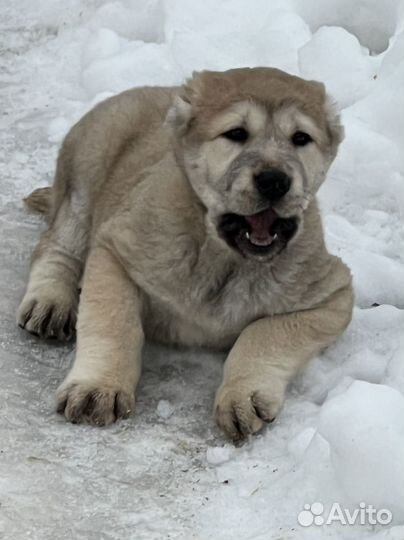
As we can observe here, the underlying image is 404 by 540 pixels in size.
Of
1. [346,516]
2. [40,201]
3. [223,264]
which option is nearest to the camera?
[346,516]

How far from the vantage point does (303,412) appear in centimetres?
441

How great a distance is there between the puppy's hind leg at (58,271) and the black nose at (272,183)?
3.95ft

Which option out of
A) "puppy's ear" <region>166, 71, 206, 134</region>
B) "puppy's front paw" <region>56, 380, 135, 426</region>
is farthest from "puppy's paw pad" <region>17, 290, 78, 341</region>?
"puppy's ear" <region>166, 71, 206, 134</region>

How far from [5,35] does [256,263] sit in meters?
4.64

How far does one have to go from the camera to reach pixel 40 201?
19.6 feet

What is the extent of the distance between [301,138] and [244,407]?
3.57 ft

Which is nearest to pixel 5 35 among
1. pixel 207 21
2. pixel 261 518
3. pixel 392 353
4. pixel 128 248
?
pixel 207 21

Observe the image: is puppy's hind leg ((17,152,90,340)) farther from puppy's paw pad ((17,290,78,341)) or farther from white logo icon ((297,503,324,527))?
white logo icon ((297,503,324,527))

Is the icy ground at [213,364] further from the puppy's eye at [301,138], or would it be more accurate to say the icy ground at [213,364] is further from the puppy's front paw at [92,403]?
the puppy's eye at [301,138]

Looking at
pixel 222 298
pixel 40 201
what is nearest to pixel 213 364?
pixel 222 298

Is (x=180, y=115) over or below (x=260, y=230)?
over

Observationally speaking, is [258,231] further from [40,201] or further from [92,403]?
[40,201]

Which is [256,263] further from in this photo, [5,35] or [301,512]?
[5,35]

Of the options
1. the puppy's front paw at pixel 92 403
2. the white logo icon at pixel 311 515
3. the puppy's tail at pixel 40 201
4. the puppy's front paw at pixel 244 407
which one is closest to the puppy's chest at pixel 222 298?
the puppy's front paw at pixel 244 407
